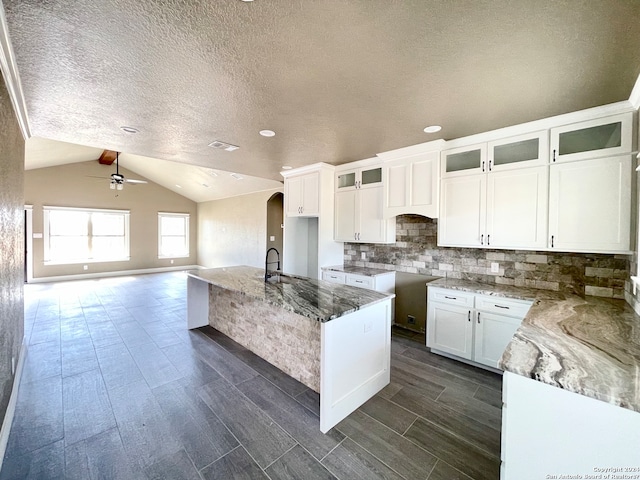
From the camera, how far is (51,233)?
24.4 ft

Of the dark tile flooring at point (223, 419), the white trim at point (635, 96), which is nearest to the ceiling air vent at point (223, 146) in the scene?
the dark tile flooring at point (223, 419)

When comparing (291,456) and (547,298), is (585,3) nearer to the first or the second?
(547,298)

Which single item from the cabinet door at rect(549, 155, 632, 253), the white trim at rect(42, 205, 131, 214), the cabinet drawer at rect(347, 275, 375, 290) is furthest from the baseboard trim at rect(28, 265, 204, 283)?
the cabinet door at rect(549, 155, 632, 253)

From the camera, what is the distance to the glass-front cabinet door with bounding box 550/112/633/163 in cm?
210

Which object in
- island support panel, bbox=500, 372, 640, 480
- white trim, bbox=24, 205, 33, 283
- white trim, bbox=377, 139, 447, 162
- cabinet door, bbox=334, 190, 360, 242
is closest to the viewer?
island support panel, bbox=500, 372, 640, 480

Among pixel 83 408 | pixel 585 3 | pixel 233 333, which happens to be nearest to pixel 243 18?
pixel 585 3

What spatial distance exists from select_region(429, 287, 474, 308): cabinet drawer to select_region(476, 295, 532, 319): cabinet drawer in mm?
95

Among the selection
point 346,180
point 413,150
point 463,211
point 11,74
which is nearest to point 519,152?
point 463,211

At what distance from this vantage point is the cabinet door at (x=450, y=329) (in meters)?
2.79

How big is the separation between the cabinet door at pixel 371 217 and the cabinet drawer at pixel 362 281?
22.3 inches

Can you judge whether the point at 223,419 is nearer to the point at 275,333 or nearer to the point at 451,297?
the point at 275,333

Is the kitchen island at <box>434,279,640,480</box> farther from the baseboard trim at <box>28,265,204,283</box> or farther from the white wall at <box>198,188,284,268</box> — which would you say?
the baseboard trim at <box>28,265,204,283</box>

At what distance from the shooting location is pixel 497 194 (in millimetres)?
2713

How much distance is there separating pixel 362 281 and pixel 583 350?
98.4 inches
